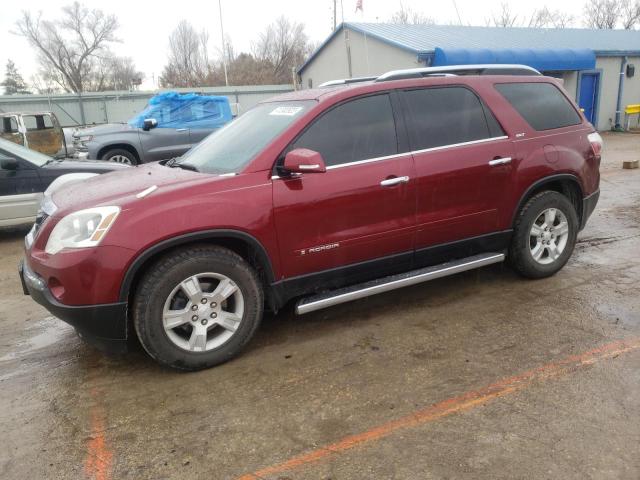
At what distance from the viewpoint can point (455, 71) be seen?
14.5 ft

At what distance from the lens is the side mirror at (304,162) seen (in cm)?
328

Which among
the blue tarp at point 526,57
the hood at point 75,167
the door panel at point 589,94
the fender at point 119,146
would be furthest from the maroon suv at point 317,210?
the door panel at point 589,94

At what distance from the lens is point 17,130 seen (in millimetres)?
12188

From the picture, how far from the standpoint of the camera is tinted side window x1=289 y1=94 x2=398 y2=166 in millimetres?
3615

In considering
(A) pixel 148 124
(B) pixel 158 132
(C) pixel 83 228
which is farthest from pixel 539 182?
(B) pixel 158 132

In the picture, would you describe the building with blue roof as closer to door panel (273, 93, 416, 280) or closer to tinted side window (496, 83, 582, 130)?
tinted side window (496, 83, 582, 130)

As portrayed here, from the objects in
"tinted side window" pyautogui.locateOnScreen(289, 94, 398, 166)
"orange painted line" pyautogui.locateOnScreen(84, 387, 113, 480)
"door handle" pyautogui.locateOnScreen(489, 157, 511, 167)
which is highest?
"tinted side window" pyautogui.locateOnScreen(289, 94, 398, 166)

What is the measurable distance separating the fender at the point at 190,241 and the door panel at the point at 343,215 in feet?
0.43

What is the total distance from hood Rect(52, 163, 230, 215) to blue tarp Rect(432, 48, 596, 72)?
1489cm

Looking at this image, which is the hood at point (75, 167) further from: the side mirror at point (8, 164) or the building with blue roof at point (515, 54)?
the building with blue roof at point (515, 54)

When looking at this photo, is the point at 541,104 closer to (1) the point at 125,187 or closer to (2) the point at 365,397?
(2) the point at 365,397

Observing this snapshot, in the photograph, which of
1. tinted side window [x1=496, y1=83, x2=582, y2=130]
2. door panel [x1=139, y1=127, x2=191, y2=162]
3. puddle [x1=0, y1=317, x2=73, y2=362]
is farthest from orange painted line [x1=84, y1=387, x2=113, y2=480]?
door panel [x1=139, y1=127, x2=191, y2=162]

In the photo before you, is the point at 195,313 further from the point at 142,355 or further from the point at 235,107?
the point at 235,107

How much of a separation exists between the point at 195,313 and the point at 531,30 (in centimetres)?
2480
